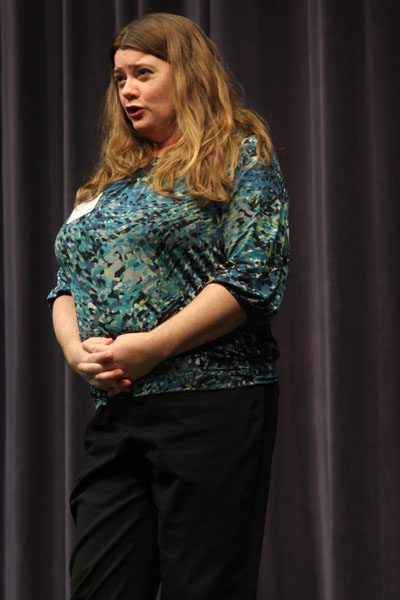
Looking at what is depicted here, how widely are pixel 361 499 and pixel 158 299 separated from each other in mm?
971

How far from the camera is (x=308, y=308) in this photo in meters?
1.98

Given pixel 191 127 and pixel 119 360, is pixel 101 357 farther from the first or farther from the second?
pixel 191 127

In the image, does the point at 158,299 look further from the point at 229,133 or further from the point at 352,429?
the point at 352,429

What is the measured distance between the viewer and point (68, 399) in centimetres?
222

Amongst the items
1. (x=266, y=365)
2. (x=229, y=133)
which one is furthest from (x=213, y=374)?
(x=229, y=133)

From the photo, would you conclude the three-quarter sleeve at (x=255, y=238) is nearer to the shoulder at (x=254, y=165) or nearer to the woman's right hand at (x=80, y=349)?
the shoulder at (x=254, y=165)

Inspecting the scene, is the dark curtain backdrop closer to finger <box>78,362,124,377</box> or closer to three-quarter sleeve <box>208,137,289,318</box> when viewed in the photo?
three-quarter sleeve <box>208,137,289,318</box>

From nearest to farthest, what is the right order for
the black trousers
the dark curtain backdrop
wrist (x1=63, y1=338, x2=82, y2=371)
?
the black trousers
wrist (x1=63, y1=338, x2=82, y2=371)
the dark curtain backdrop

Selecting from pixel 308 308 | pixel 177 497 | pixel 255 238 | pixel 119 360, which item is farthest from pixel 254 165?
pixel 308 308

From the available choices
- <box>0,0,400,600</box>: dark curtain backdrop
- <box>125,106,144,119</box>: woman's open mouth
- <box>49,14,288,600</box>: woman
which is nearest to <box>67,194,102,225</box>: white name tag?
<box>49,14,288,600</box>: woman

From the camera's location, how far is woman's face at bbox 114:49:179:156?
1.30 metres

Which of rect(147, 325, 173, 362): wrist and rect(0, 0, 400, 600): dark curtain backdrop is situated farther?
rect(0, 0, 400, 600): dark curtain backdrop

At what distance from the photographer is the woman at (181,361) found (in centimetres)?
112

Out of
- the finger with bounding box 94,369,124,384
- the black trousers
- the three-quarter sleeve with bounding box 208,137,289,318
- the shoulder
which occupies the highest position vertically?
the shoulder
